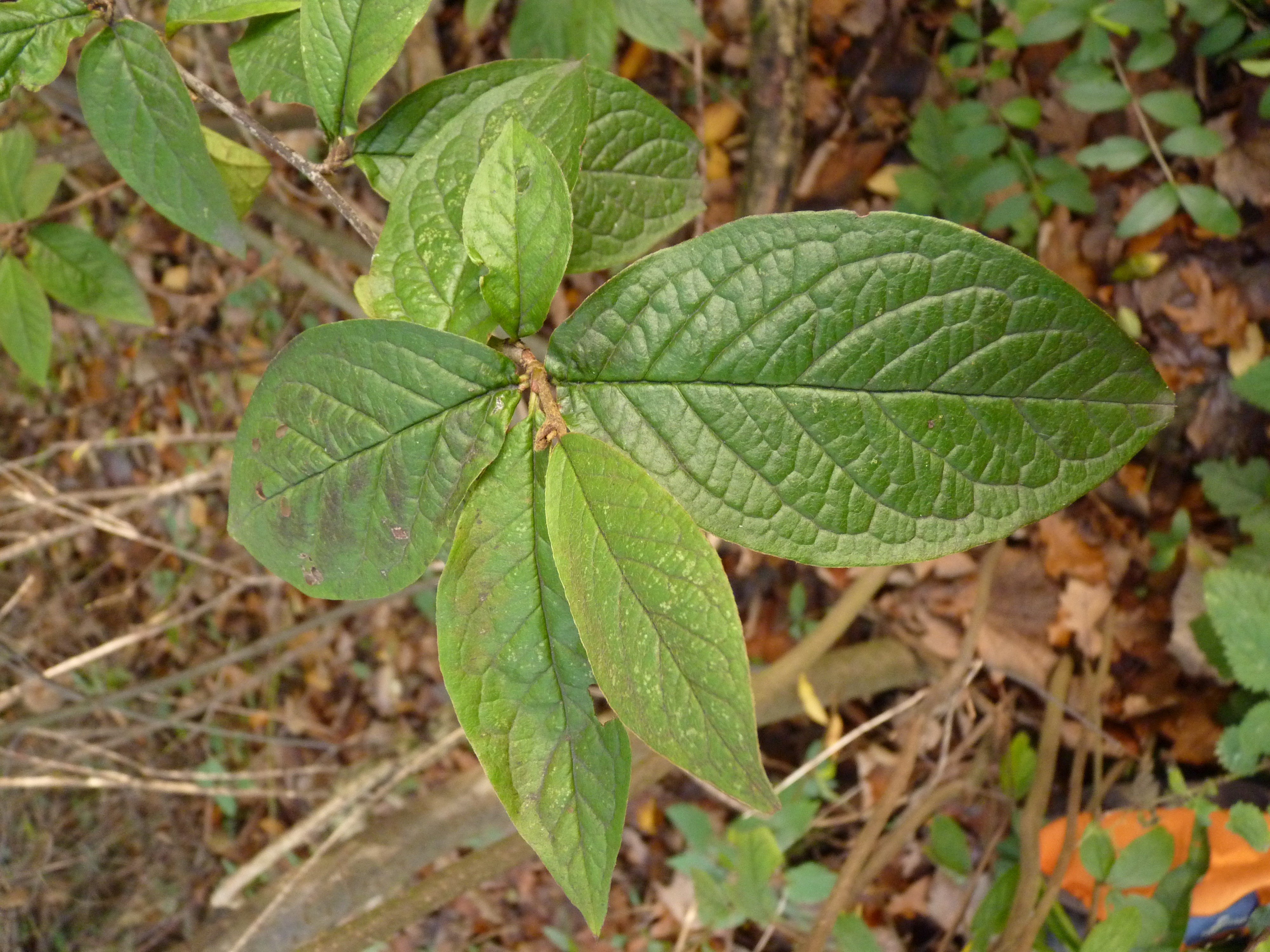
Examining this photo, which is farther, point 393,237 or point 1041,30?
point 1041,30

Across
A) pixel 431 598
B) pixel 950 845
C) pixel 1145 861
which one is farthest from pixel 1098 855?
pixel 431 598

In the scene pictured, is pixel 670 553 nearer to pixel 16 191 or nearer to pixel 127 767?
pixel 16 191

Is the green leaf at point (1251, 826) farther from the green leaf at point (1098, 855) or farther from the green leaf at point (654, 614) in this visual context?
the green leaf at point (654, 614)

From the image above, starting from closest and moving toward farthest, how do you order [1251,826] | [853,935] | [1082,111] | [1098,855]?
[1251,826] < [1098,855] < [853,935] < [1082,111]

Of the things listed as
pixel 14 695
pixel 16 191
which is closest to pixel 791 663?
pixel 16 191

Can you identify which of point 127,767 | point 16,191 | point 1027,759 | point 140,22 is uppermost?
point 140,22

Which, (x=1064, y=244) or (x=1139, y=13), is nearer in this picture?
(x=1139, y=13)

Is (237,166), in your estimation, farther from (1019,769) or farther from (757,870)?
(1019,769)

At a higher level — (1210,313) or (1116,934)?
(1210,313)
